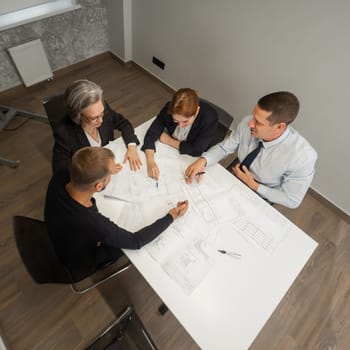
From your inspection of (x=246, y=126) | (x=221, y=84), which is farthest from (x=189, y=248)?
(x=221, y=84)

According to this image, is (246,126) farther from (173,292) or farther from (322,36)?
(173,292)

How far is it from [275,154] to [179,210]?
2.24 feet

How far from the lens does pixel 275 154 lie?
149 cm

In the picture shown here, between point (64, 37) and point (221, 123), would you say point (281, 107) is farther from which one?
point (64, 37)

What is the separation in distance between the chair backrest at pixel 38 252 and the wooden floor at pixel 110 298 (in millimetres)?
611

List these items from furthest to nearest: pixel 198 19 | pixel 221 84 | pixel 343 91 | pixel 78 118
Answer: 1. pixel 221 84
2. pixel 198 19
3. pixel 343 91
4. pixel 78 118

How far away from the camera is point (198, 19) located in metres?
2.41

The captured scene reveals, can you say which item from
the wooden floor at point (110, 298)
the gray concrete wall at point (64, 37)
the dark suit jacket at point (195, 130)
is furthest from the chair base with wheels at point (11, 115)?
the dark suit jacket at point (195, 130)

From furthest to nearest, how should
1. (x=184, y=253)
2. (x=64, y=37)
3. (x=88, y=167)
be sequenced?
(x=64, y=37) < (x=184, y=253) < (x=88, y=167)

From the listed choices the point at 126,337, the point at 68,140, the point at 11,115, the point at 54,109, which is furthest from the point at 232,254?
the point at 11,115

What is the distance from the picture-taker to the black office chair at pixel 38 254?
1155 mm

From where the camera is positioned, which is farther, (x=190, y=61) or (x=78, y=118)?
(x=190, y=61)

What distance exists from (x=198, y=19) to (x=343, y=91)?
1.45 meters

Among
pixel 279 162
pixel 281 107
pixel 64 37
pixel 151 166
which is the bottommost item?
pixel 64 37
